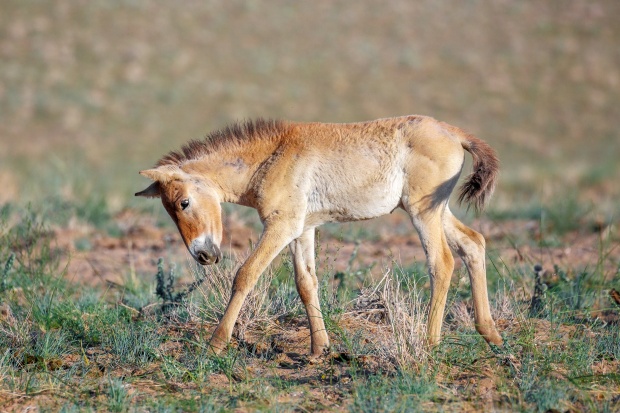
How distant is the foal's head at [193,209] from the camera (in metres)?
6.18

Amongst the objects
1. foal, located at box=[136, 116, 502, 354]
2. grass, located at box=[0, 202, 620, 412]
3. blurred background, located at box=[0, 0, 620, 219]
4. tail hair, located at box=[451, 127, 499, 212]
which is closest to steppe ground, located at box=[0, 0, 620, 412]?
grass, located at box=[0, 202, 620, 412]

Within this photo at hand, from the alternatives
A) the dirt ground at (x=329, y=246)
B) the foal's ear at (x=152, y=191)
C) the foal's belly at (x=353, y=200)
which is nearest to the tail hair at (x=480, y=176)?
the foal's belly at (x=353, y=200)

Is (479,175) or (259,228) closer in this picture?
(479,175)

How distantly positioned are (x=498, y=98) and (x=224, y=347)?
2901 centimetres

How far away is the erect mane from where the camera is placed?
6609 millimetres

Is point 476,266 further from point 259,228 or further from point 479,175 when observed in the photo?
point 259,228

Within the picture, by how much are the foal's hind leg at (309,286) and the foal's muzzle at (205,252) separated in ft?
→ 2.17

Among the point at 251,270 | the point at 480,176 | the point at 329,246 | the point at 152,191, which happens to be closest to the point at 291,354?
the point at 251,270

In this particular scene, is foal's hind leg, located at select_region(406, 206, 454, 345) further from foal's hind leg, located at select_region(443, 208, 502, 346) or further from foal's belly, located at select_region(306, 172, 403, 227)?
foal's hind leg, located at select_region(443, 208, 502, 346)

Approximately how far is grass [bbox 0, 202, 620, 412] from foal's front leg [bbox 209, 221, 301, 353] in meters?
0.16

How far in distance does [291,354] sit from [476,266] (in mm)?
1618

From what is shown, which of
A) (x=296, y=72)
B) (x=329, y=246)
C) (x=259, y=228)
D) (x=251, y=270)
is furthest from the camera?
(x=296, y=72)

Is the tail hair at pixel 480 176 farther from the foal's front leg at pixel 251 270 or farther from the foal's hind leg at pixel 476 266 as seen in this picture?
the foal's front leg at pixel 251 270

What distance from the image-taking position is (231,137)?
6.66 m
